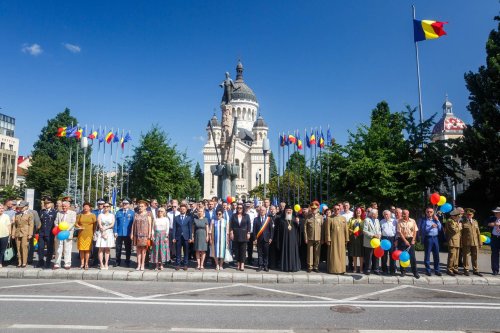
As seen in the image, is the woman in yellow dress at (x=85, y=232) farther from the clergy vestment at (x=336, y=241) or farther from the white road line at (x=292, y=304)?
the clergy vestment at (x=336, y=241)

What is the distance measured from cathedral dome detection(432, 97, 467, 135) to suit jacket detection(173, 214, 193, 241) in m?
72.3

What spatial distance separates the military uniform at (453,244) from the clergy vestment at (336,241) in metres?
2.93

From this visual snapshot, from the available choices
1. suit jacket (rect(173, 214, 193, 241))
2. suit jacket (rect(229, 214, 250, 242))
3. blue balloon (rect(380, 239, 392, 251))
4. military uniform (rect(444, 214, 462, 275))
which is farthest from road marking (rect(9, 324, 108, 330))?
military uniform (rect(444, 214, 462, 275))

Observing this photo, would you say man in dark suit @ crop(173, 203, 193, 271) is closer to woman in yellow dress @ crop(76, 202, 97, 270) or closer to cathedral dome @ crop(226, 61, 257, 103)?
woman in yellow dress @ crop(76, 202, 97, 270)

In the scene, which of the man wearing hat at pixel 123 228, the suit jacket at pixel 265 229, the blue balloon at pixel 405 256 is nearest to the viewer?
the blue balloon at pixel 405 256

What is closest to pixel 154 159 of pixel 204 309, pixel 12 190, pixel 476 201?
pixel 12 190

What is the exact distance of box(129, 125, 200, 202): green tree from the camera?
1494 inches

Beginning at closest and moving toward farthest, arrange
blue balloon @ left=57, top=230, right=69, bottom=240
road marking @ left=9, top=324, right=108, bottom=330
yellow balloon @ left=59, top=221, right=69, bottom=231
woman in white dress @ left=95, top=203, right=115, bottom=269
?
1. road marking @ left=9, top=324, right=108, bottom=330
2. blue balloon @ left=57, top=230, right=69, bottom=240
3. yellow balloon @ left=59, top=221, right=69, bottom=231
4. woman in white dress @ left=95, top=203, right=115, bottom=269

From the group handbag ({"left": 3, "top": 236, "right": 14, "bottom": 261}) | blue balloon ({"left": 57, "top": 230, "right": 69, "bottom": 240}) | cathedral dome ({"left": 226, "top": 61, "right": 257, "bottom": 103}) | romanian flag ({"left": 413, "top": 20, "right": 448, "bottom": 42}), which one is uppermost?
cathedral dome ({"left": 226, "top": 61, "right": 257, "bottom": 103})

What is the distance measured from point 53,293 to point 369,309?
657 cm

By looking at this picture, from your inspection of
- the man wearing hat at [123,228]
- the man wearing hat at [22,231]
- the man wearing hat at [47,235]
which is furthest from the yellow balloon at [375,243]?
the man wearing hat at [22,231]

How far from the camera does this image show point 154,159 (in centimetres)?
3806

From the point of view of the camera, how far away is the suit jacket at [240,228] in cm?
1069

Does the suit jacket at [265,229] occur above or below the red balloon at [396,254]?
above
